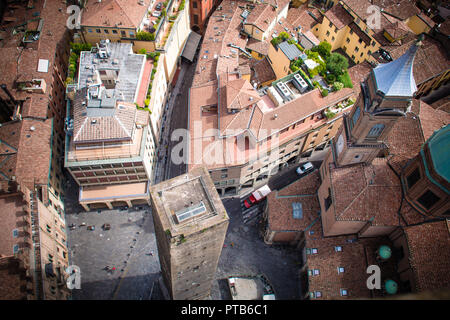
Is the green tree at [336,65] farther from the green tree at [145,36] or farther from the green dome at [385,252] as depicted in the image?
the green tree at [145,36]

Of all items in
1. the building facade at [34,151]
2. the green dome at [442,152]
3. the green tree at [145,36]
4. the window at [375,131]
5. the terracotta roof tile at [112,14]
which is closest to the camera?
the green dome at [442,152]

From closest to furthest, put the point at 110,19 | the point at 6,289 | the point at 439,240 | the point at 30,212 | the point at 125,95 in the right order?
1. the point at 6,289
2. the point at 439,240
3. the point at 30,212
4. the point at 125,95
5. the point at 110,19

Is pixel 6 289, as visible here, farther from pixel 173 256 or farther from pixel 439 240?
pixel 439 240

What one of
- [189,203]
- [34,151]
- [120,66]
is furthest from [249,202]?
[34,151]

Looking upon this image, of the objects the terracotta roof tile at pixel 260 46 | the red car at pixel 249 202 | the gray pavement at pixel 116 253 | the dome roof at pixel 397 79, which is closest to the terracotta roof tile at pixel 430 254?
the dome roof at pixel 397 79

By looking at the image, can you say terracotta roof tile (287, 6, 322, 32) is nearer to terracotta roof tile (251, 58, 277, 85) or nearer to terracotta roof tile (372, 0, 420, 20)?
terracotta roof tile (372, 0, 420, 20)

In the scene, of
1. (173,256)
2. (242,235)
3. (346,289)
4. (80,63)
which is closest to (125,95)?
(80,63)
